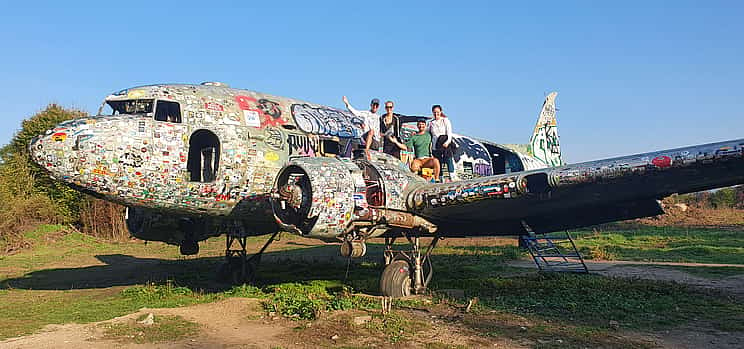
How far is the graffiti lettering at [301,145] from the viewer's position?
10.5 meters

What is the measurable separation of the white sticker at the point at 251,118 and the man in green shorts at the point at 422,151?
11.2ft

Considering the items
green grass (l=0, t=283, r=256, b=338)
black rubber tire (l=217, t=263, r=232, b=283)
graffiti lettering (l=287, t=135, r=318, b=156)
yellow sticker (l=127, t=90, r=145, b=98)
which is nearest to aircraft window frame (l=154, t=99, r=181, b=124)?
yellow sticker (l=127, t=90, r=145, b=98)

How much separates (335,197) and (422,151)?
346 centimetres

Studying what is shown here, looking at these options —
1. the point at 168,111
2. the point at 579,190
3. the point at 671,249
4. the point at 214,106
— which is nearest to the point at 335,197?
the point at 214,106

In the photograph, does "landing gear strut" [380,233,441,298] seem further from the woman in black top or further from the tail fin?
the tail fin

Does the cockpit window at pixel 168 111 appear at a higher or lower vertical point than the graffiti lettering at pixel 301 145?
higher

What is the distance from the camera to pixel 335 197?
348 inches

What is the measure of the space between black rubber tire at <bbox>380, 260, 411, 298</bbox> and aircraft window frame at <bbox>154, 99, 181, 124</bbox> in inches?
191

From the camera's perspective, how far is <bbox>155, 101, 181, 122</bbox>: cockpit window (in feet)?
31.9

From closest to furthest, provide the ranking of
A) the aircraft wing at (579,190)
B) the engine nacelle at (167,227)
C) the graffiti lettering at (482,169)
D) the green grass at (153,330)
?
the green grass at (153,330) < the aircraft wing at (579,190) < the engine nacelle at (167,227) < the graffiti lettering at (482,169)

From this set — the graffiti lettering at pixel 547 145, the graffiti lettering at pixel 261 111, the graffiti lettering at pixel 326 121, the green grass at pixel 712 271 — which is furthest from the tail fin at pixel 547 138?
the graffiti lettering at pixel 261 111

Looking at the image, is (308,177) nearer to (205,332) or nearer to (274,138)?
(274,138)

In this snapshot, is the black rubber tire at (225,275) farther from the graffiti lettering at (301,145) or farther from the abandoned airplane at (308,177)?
the graffiti lettering at (301,145)

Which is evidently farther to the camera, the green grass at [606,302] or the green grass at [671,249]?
the green grass at [671,249]
